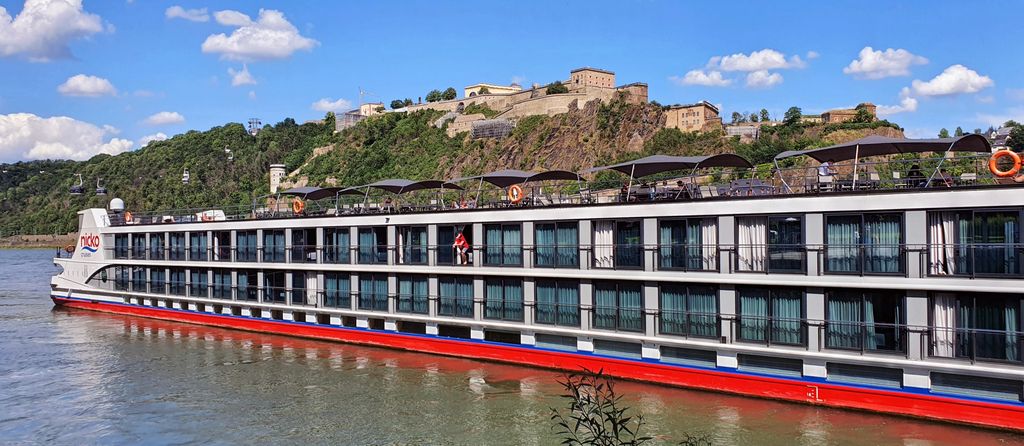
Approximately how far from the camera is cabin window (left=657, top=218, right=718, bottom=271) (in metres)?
18.9

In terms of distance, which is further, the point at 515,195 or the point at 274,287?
the point at 274,287

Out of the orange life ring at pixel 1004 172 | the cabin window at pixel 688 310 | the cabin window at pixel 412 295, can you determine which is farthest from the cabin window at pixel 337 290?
the orange life ring at pixel 1004 172

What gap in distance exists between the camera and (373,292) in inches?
1053

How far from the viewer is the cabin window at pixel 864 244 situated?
16234mm

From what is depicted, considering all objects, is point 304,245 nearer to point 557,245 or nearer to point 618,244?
point 557,245

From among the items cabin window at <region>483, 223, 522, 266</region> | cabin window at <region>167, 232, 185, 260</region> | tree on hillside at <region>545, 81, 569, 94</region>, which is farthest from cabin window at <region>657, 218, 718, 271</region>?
tree on hillside at <region>545, 81, 569, 94</region>

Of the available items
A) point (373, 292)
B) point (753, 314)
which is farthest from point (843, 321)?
point (373, 292)

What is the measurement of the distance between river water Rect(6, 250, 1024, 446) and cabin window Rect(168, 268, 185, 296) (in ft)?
18.2

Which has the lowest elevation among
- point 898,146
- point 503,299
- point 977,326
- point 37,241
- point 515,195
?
point 37,241

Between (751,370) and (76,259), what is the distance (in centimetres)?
Answer: 3643

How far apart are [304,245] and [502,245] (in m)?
9.92

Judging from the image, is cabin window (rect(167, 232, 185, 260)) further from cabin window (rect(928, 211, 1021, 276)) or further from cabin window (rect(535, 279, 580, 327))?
cabin window (rect(928, 211, 1021, 276))

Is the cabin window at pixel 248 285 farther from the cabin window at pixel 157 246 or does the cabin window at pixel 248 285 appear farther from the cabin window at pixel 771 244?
the cabin window at pixel 771 244

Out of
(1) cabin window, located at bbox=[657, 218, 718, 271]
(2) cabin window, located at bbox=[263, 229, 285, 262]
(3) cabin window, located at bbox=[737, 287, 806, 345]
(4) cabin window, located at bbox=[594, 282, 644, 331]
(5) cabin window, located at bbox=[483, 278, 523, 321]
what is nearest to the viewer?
(3) cabin window, located at bbox=[737, 287, 806, 345]
